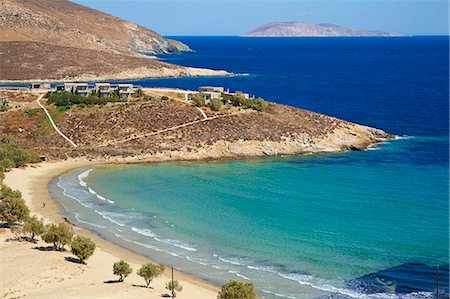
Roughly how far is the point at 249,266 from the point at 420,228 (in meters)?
13.3

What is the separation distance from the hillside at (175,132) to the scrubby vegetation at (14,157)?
276cm

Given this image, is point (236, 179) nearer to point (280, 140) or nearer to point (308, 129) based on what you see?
point (280, 140)

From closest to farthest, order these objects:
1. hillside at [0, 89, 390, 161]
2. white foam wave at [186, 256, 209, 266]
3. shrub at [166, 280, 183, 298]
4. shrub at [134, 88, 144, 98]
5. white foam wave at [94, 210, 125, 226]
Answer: shrub at [166, 280, 183, 298]
white foam wave at [186, 256, 209, 266]
white foam wave at [94, 210, 125, 226]
hillside at [0, 89, 390, 161]
shrub at [134, 88, 144, 98]

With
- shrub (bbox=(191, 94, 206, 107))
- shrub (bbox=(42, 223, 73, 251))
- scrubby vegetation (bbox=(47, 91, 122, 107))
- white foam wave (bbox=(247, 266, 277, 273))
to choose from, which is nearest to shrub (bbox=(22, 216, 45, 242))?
shrub (bbox=(42, 223, 73, 251))

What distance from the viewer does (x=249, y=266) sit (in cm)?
3703

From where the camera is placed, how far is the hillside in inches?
2773

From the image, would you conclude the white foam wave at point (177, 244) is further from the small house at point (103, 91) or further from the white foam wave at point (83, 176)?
the small house at point (103, 91)

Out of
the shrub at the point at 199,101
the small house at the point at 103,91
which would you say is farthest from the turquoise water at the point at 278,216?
the small house at the point at 103,91

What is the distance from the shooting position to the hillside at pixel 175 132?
2773 inches

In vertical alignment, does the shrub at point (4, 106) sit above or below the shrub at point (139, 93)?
below

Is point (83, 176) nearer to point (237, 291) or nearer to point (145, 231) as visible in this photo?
point (145, 231)

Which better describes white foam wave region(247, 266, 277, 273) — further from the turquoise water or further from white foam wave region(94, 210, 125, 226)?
white foam wave region(94, 210, 125, 226)

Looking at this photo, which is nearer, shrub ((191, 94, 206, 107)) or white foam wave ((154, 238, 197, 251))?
white foam wave ((154, 238, 197, 251))

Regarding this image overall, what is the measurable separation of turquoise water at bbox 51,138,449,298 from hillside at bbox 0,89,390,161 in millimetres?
4013
